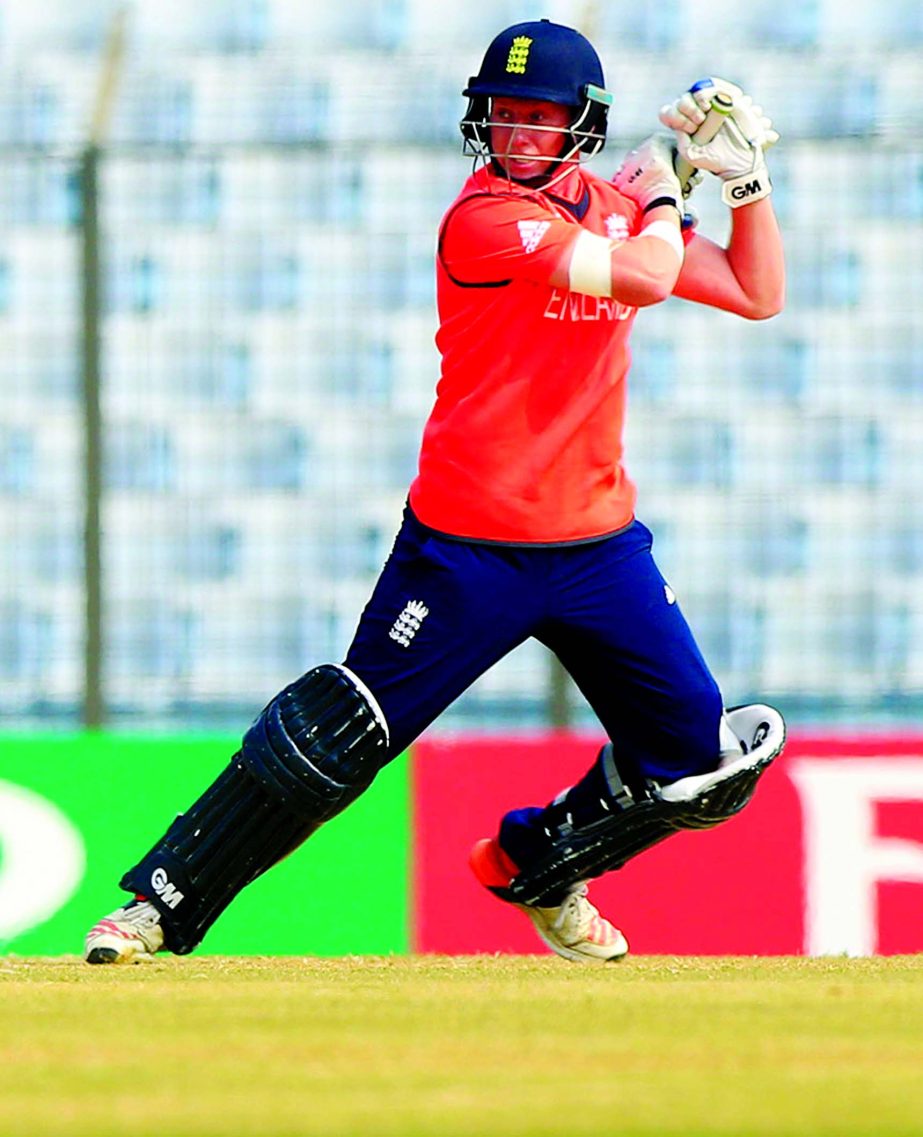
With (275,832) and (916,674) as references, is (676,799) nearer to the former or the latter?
(275,832)

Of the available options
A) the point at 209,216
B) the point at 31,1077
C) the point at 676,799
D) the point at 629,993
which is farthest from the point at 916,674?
the point at 31,1077

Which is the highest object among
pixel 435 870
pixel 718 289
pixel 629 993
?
pixel 718 289

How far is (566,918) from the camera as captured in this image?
19.4ft

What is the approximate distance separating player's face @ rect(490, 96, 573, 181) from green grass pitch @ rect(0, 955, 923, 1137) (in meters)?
1.66

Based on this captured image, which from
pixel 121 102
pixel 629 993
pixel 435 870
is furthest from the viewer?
pixel 121 102

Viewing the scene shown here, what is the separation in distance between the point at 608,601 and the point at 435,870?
7.46 ft

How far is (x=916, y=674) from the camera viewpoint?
8.94 meters

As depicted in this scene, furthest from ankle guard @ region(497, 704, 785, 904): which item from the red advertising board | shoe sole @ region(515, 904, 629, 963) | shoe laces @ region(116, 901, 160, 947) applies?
the red advertising board

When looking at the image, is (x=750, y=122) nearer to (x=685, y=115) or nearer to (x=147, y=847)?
(x=685, y=115)

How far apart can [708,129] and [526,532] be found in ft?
3.12

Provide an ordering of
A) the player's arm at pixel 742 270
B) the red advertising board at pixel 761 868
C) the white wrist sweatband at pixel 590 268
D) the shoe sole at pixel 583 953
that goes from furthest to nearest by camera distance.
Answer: the red advertising board at pixel 761 868, the shoe sole at pixel 583 953, the player's arm at pixel 742 270, the white wrist sweatband at pixel 590 268

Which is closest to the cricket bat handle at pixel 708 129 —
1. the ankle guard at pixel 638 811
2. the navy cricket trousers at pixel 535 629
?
the navy cricket trousers at pixel 535 629

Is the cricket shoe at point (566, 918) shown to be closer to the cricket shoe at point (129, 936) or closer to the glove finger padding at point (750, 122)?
the cricket shoe at point (129, 936)

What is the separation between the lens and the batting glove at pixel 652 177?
18.1ft
